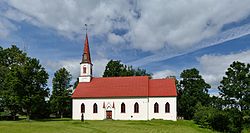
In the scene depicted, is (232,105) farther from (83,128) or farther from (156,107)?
(83,128)

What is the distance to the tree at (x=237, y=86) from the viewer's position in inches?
1606

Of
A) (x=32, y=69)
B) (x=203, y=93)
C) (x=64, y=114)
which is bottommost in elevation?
(x=64, y=114)

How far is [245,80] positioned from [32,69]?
34264mm

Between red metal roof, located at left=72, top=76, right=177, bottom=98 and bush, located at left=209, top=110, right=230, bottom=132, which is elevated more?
red metal roof, located at left=72, top=76, right=177, bottom=98

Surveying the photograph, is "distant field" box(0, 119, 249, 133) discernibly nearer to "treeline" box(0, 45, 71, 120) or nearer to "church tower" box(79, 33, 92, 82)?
"treeline" box(0, 45, 71, 120)

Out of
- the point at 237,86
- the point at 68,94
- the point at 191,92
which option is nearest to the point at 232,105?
the point at 237,86

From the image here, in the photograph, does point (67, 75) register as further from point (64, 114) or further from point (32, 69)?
point (32, 69)

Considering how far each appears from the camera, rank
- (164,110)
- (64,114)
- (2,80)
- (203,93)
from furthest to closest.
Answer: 1. (64,114)
2. (203,93)
3. (2,80)
4. (164,110)

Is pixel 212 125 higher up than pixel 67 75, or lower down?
lower down

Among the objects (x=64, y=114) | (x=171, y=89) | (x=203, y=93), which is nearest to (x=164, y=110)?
(x=171, y=89)

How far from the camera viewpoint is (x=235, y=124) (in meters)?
42.2

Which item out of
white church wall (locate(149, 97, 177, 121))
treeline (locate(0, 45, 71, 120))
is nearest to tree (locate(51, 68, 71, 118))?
treeline (locate(0, 45, 71, 120))

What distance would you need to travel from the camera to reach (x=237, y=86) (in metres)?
41.5

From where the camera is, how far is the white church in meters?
55.1
